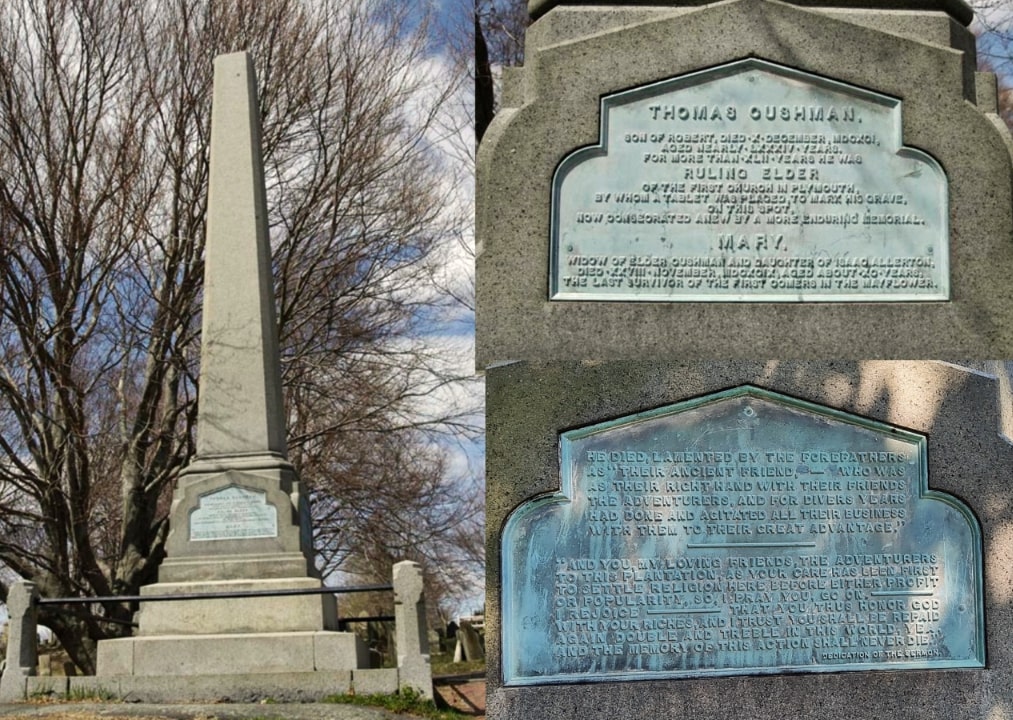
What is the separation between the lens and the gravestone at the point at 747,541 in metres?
5.46

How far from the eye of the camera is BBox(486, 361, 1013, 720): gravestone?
5.46 metres

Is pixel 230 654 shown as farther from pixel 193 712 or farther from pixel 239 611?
pixel 193 712

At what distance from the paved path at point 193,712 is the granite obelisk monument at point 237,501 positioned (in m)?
1.66

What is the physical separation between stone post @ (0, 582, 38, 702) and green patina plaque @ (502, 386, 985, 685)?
27.8ft

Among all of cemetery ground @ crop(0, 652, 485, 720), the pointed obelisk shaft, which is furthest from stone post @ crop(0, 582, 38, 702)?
the pointed obelisk shaft

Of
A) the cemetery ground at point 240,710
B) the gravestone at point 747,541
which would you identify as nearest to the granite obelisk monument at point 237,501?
the cemetery ground at point 240,710

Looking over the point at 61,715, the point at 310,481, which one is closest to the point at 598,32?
the point at 61,715

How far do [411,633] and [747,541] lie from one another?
737cm

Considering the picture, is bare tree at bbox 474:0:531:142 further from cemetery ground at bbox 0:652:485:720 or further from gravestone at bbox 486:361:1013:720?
gravestone at bbox 486:361:1013:720

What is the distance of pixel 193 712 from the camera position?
10.4 meters

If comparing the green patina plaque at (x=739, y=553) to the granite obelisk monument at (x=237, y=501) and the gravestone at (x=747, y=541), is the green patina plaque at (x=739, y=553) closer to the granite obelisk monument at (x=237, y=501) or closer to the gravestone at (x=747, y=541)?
the gravestone at (x=747, y=541)

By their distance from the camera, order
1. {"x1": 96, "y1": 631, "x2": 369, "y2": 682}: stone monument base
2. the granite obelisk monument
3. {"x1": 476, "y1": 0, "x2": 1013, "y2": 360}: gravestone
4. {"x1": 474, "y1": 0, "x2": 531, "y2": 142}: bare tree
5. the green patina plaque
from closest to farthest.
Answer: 1. the green patina plaque
2. {"x1": 476, "y1": 0, "x2": 1013, "y2": 360}: gravestone
3. {"x1": 96, "y1": 631, "x2": 369, "y2": 682}: stone monument base
4. the granite obelisk monument
5. {"x1": 474, "y1": 0, "x2": 531, "y2": 142}: bare tree

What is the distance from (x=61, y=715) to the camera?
10047 millimetres

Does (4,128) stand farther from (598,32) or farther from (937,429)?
(937,429)
